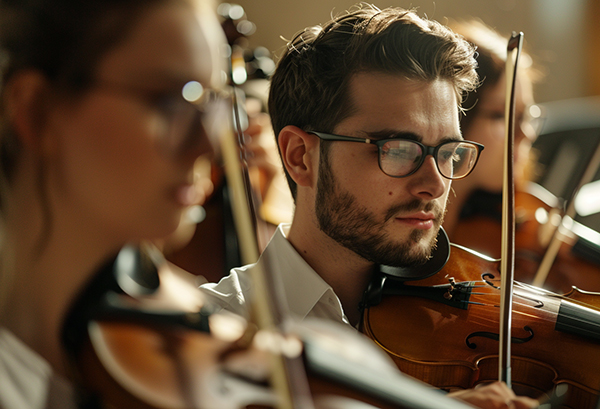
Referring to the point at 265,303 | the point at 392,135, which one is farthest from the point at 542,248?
the point at 265,303

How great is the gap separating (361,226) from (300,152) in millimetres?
114

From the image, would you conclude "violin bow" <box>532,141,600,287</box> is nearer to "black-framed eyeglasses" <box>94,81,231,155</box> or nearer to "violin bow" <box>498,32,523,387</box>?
"violin bow" <box>498,32,523,387</box>

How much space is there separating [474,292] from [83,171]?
0.47 metres

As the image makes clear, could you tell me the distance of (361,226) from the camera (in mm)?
513

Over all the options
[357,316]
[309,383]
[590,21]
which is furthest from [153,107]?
[590,21]

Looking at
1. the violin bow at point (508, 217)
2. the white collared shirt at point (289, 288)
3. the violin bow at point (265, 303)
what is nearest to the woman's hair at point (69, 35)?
the violin bow at point (265, 303)

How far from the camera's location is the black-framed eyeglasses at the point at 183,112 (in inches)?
12.6

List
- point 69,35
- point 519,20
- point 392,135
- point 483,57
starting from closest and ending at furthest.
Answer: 1. point 69,35
2. point 392,135
3. point 483,57
4. point 519,20

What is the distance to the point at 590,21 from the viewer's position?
1316 mm

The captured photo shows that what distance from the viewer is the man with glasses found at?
1.59 ft

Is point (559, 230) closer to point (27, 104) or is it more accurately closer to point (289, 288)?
point (289, 288)

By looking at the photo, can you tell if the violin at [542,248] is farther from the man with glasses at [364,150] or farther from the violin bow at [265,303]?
the violin bow at [265,303]

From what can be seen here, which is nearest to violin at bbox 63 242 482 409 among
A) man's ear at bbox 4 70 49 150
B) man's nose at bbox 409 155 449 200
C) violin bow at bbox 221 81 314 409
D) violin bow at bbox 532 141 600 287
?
violin bow at bbox 221 81 314 409

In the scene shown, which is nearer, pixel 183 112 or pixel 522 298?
pixel 183 112
